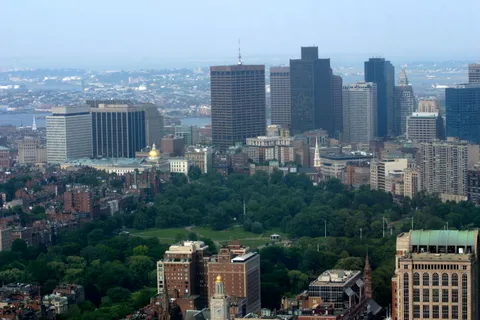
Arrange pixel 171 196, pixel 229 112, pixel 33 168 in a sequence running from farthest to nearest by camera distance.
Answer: pixel 229 112 < pixel 33 168 < pixel 171 196

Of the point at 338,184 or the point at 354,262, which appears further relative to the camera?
the point at 338,184

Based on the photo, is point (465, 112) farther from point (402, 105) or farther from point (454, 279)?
point (454, 279)

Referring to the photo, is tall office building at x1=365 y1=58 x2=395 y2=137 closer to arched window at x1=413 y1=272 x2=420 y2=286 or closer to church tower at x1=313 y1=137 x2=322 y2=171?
church tower at x1=313 y1=137 x2=322 y2=171

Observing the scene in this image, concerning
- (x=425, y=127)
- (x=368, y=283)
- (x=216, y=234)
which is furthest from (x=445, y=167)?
(x=368, y=283)

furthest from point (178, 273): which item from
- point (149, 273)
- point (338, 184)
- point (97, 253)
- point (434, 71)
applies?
point (434, 71)

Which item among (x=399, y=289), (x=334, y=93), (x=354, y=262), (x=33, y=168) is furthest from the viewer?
(x=334, y=93)

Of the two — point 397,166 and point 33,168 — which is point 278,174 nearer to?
point 397,166
